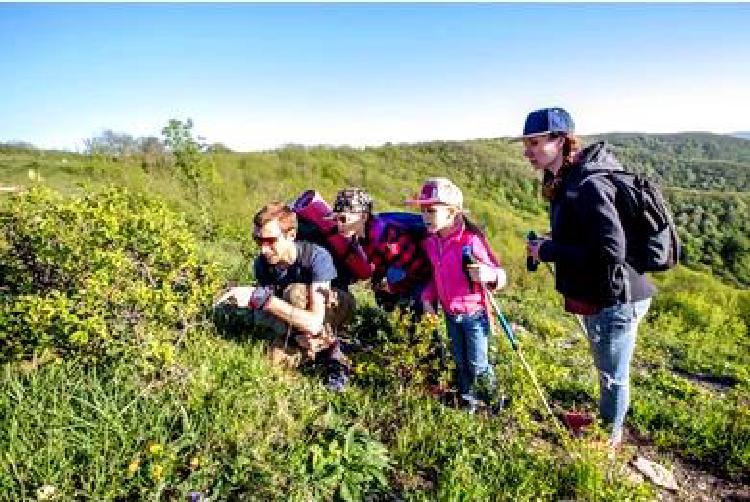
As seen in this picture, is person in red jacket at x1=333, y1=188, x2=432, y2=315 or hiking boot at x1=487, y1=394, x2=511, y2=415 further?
person in red jacket at x1=333, y1=188, x2=432, y2=315

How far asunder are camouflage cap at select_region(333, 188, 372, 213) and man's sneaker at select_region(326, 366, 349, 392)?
4.07 ft

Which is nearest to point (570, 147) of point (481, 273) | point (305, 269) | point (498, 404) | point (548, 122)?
point (548, 122)

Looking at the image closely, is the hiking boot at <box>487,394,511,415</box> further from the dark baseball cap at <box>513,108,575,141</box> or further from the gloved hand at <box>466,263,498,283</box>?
the dark baseball cap at <box>513,108,575,141</box>

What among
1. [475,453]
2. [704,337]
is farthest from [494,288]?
[704,337]

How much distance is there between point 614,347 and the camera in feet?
12.0

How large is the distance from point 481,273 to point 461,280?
0.36 metres

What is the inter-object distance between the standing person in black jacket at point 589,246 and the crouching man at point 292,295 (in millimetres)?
1584

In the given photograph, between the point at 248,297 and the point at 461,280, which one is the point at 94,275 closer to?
the point at 248,297

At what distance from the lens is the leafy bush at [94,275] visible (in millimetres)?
3207

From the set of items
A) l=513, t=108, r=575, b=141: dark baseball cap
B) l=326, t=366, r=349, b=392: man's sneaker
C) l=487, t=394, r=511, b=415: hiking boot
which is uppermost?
l=513, t=108, r=575, b=141: dark baseball cap

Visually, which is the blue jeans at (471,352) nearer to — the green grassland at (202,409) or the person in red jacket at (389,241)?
the green grassland at (202,409)

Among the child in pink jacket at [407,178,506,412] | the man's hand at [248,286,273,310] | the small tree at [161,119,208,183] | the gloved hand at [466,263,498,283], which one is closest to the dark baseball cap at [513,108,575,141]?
the child in pink jacket at [407,178,506,412]

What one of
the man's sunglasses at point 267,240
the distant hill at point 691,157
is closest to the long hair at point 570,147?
the man's sunglasses at point 267,240

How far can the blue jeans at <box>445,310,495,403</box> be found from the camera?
4.17m
